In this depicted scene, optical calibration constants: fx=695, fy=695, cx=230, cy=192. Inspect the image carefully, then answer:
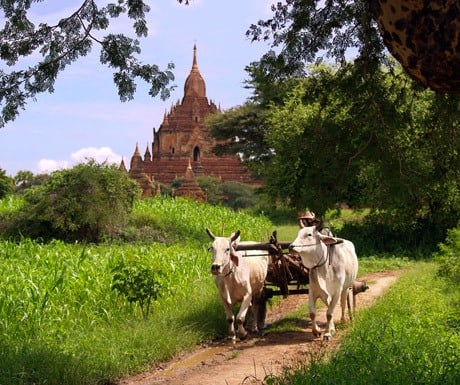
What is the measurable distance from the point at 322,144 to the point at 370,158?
1.69 feet

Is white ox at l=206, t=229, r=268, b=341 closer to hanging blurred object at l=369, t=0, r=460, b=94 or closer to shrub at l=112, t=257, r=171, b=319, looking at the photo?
shrub at l=112, t=257, r=171, b=319

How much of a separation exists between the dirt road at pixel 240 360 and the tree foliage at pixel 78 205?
9696mm

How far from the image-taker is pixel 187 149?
170ft

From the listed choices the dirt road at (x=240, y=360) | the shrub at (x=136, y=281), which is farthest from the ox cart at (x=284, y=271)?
the shrub at (x=136, y=281)

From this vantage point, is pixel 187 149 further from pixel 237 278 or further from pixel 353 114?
pixel 353 114

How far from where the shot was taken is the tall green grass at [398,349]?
17.7 ft

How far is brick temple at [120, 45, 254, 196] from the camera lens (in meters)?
48.7

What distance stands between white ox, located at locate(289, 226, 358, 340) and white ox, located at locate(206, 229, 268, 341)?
2.83 feet

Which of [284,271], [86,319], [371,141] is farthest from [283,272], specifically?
[371,141]

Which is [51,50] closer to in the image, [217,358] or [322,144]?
[322,144]

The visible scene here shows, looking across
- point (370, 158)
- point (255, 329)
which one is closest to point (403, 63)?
point (370, 158)

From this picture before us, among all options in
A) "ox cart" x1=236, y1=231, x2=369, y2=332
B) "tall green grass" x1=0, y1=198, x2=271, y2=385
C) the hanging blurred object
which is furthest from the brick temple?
the hanging blurred object

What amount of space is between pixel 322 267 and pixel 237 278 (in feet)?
3.77

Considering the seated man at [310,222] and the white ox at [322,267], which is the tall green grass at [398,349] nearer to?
the white ox at [322,267]
